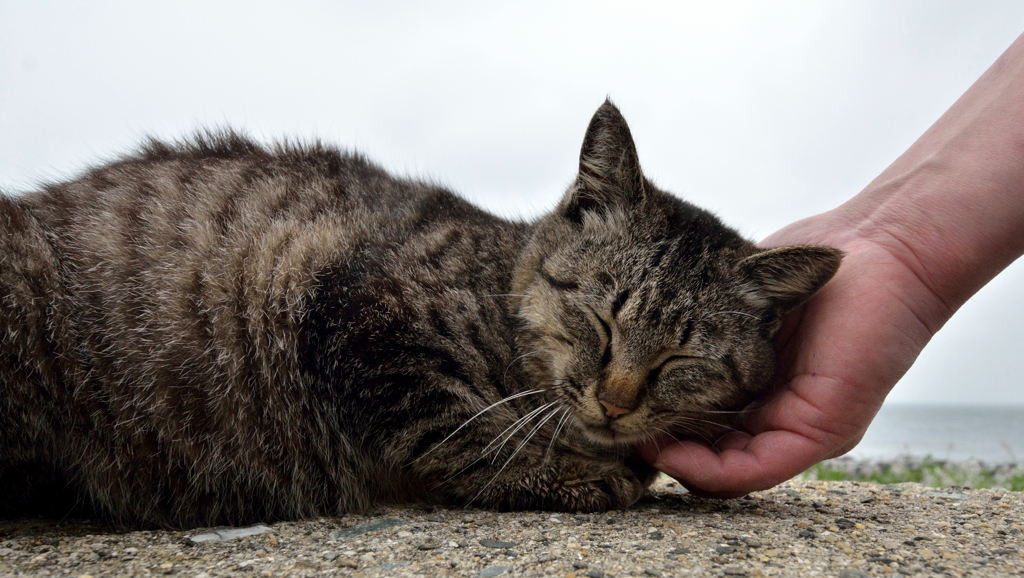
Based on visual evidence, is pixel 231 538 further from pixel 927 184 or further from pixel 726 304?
pixel 927 184

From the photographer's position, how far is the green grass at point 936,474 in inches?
148

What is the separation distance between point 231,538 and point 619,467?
51.8 inches

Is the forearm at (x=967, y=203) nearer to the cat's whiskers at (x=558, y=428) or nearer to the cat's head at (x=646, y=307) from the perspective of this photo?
the cat's head at (x=646, y=307)

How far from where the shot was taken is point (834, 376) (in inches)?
82.6

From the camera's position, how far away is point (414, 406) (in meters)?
2.23

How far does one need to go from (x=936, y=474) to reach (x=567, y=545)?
3566mm

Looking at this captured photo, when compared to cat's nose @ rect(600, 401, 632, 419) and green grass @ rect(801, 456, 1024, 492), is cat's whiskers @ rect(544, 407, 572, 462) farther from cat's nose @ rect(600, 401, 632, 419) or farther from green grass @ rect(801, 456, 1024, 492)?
green grass @ rect(801, 456, 1024, 492)

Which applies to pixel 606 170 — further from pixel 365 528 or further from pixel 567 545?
pixel 365 528

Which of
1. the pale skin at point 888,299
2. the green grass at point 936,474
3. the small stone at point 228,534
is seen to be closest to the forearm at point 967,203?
the pale skin at point 888,299

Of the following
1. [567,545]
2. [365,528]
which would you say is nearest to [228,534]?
[365,528]

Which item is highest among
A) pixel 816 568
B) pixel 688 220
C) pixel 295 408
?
pixel 688 220

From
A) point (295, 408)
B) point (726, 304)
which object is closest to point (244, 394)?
point (295, 408)

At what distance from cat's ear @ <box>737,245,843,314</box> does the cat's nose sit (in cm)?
60

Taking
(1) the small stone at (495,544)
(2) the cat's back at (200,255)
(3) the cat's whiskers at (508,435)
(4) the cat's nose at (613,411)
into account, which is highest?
(2) the cat's back at (200,255)
